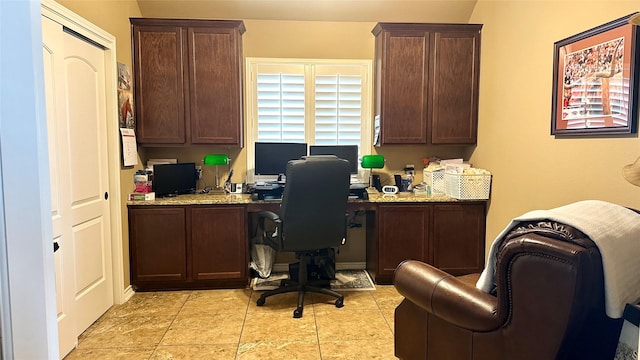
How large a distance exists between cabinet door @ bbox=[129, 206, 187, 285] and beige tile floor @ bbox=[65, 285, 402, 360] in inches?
7.6

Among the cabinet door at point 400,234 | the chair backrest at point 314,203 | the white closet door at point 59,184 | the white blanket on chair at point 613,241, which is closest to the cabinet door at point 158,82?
the white closet door at point 59,184

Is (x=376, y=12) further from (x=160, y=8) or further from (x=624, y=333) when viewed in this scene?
(x=624, y=333)

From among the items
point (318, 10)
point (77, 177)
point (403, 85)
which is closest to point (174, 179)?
point (77, 177)

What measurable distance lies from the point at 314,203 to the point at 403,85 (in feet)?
5.16

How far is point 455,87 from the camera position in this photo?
367 centimetres

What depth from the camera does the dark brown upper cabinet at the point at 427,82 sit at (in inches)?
142

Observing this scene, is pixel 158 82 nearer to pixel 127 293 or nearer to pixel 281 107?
pixel 281 107

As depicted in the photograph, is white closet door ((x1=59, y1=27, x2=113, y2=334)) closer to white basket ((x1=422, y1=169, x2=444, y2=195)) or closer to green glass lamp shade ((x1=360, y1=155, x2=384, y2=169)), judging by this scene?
green glass lamp shade ((x1=360, y1=155, x2=384, y2=169))

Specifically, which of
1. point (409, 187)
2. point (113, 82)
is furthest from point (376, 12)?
point (113, 82)

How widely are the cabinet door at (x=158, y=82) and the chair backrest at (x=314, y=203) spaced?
55.2 inches

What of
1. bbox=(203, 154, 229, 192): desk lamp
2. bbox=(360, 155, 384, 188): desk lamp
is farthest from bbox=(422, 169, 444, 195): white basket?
bbox=(203, 154, 229, 192): desk lamp

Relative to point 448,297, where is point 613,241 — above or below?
above

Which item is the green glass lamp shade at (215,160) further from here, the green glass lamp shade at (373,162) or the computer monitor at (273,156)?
the green glass lamp shade at (373,162)

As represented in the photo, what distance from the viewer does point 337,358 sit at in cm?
233
